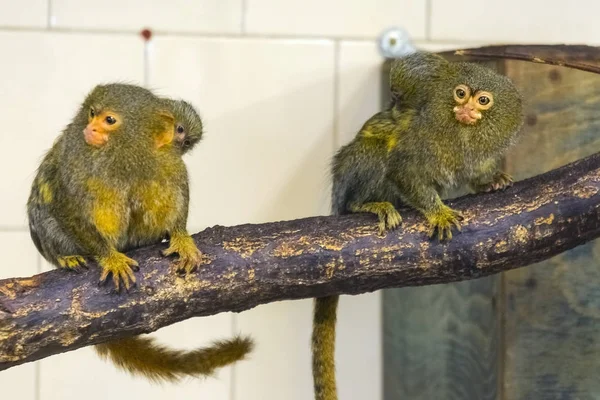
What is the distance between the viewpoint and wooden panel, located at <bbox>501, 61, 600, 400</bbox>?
1.48 meters

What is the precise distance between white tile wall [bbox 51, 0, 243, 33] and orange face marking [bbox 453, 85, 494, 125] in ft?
2.70

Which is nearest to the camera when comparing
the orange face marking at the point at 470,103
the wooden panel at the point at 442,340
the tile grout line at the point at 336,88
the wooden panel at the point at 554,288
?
the orange face marking at the point at 470,103

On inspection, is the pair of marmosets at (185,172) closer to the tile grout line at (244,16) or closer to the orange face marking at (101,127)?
the orange face marking at (101,127)

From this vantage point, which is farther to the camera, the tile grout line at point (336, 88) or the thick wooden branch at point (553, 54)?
the tile grout line at point (336, 88)

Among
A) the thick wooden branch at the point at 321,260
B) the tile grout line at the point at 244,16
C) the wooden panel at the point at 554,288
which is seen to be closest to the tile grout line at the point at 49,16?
the tile grout line at the point at 244,16

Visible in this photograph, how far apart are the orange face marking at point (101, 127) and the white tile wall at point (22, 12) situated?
82cm

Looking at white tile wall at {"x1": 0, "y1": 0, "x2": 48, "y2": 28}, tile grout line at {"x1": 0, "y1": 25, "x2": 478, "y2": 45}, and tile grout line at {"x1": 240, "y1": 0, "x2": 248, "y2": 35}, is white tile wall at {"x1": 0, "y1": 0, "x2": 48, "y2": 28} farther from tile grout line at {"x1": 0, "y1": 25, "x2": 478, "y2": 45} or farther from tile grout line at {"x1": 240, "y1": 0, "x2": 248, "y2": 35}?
tile grout line at {"x1": 240, "y1": 0, "x2": 248, "y2": 35}

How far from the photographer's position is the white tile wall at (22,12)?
6.03 feet

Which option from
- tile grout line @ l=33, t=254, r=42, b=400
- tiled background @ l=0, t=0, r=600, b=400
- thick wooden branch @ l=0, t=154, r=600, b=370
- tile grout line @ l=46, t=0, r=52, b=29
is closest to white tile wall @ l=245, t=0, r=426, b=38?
tiled background @ l=0, t=0, r=600, b=400

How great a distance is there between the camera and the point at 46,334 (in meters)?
1.10

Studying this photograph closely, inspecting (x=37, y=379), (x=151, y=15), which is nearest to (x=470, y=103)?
(x=151, y=15)

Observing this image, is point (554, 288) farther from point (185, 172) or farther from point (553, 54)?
point (185, 172)

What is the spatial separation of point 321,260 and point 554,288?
23.8 inches

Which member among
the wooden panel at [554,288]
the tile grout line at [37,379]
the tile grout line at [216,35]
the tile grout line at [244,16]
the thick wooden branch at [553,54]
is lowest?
the tile grout line at [37,379]
